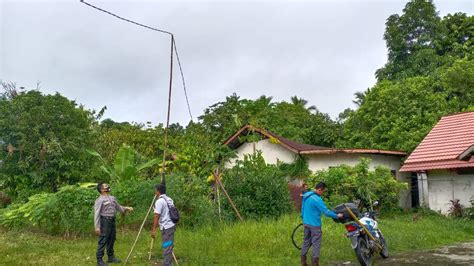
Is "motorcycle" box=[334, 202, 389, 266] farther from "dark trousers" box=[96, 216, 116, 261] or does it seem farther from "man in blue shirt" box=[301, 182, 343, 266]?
"dark trousers" box=[96, 216, 116, 261]

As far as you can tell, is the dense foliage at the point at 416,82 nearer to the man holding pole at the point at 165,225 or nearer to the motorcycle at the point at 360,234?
the motorcycle at the point at 360,234

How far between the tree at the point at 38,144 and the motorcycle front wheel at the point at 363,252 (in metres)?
10.8

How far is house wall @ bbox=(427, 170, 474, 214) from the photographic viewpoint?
1705 cm

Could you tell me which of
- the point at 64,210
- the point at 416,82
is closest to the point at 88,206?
the point at 64,210

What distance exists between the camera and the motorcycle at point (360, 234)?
9.09 m

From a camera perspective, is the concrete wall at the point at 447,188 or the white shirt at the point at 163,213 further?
the concrete wall at the point at 447,188

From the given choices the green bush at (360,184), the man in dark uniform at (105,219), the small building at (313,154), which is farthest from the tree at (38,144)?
the green bush at (360,184)

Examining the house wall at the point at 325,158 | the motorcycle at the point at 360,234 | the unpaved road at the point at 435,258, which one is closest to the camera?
the motorcycle at the point at 360,234

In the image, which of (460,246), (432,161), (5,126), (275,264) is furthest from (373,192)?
(5,126)

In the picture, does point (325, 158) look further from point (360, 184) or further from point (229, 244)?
point (229, 244)

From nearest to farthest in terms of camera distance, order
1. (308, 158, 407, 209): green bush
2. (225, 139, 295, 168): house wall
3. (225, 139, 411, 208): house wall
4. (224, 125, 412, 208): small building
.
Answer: (308, 158, 407, 209): green bush < (224, 125, 412, 208): small building < (225, 139, 411, 208): house wall < (225, 139, 295, 168): house wall

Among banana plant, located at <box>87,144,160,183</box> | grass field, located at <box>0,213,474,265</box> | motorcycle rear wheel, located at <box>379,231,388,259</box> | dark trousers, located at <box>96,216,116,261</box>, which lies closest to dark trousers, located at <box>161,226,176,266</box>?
grass field, located at <box>0,213,474,265</box>

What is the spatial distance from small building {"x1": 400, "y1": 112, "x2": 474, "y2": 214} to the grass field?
295 centimetres

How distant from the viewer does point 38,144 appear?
1580 cm
